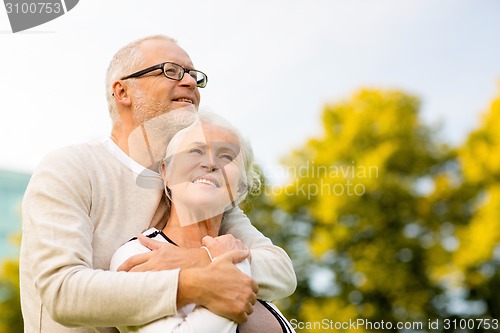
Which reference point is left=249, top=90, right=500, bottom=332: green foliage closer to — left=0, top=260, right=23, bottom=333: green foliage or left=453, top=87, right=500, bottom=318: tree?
left=453, top=87, right=500, bottom=318: tree

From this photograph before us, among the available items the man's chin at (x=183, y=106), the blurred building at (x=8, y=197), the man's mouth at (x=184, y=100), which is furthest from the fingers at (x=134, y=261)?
the blurred building at (x=8, y=197)

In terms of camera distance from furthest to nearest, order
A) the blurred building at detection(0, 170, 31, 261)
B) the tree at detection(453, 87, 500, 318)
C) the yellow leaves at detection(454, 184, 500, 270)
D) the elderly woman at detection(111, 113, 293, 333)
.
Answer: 1. the blurred building at detection(0, 170, 31, 261)
2. the tree at detection(453, 87, 500, 318)
3. the yellow leaves at detection(454, 184, 500, 270)
4. the elderly woman at detection(111, 113, 293, 333)

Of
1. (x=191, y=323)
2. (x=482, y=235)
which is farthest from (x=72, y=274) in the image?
(x=482, y=235)

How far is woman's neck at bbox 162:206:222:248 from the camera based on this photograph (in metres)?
2.06

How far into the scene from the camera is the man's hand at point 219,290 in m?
1.78

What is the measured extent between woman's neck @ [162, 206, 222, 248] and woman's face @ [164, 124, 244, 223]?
0.08 feet

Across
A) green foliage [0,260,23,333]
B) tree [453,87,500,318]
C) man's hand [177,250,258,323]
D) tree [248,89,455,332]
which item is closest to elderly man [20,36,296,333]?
man's hand [177,250,258,323]

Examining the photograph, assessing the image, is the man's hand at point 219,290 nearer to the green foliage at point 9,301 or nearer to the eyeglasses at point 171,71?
the eyeglasses at point 171,71

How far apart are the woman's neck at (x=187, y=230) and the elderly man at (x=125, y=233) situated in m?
0.10

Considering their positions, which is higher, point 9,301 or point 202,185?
point 202,185

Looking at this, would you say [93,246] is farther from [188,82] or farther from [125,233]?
[188,82]

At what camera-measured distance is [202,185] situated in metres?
2.03

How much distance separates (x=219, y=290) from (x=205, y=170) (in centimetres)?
39

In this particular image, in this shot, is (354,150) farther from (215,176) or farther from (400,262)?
(215,176)
